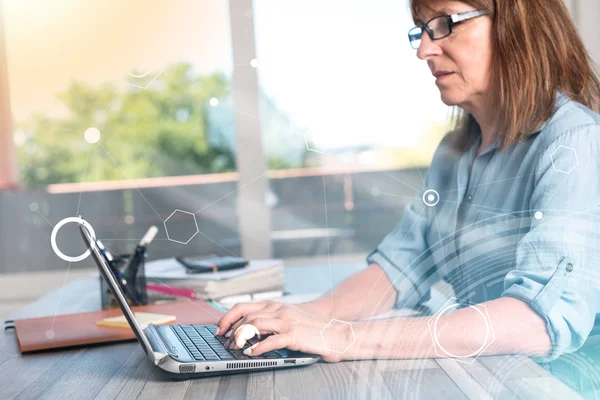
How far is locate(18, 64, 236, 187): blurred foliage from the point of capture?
6.59 feet

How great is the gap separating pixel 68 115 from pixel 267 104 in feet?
1.98

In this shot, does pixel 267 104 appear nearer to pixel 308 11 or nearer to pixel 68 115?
pixel 308 11

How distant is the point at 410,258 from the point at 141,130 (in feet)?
4.76

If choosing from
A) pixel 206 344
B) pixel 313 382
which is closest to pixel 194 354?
pixel 206 344

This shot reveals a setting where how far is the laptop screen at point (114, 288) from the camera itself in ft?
3.13

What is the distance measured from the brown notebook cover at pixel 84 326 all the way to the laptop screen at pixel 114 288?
0.15 metres

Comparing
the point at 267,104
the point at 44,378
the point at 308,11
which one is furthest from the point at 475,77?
the point at 308,11

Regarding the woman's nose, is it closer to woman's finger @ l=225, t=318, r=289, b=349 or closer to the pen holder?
woman's finger @ l=225, t=318, r=289, b=349

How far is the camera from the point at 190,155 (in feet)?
8.32

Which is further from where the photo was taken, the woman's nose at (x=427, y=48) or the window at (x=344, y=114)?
the window at (x=344, y=114)

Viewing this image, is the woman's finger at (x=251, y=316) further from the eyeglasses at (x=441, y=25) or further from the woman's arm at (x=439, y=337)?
the eyeglasses at (x=441, y=25)
